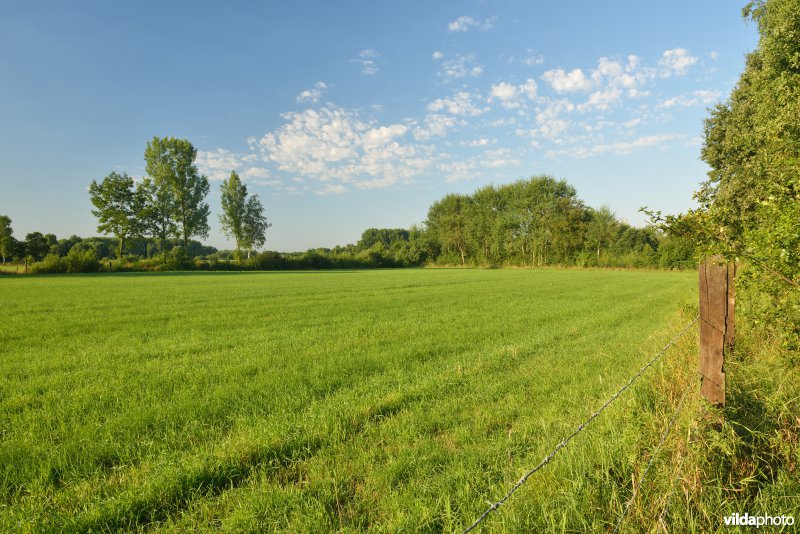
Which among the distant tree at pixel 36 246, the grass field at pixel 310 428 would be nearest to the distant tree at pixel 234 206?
the distant tree at pixel 36 246

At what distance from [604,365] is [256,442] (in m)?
6.68

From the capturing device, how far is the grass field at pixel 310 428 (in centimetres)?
307

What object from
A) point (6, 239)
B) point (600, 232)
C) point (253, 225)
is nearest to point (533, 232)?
point (600, 232)

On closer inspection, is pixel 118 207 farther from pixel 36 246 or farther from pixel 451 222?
pixel 451 222

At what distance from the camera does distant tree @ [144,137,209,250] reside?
64.4 m

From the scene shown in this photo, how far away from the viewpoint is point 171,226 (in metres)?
64.9

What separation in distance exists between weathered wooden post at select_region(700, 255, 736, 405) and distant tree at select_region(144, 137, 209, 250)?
246 feet

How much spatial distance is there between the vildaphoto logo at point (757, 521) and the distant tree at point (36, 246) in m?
79.9

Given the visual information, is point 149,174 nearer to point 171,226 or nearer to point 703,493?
point 171,226

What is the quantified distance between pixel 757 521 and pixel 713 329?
1.67 meters

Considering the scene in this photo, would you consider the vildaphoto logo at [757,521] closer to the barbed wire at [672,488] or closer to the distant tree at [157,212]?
the barbed wire at [672,488]

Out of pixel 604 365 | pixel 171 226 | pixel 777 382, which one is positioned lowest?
pixel 604 365

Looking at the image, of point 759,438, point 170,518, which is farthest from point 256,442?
point 759,438

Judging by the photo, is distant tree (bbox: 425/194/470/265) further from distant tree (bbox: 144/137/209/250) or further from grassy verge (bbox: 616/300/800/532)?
grassy verge (bbox: 616/300/800/532)
